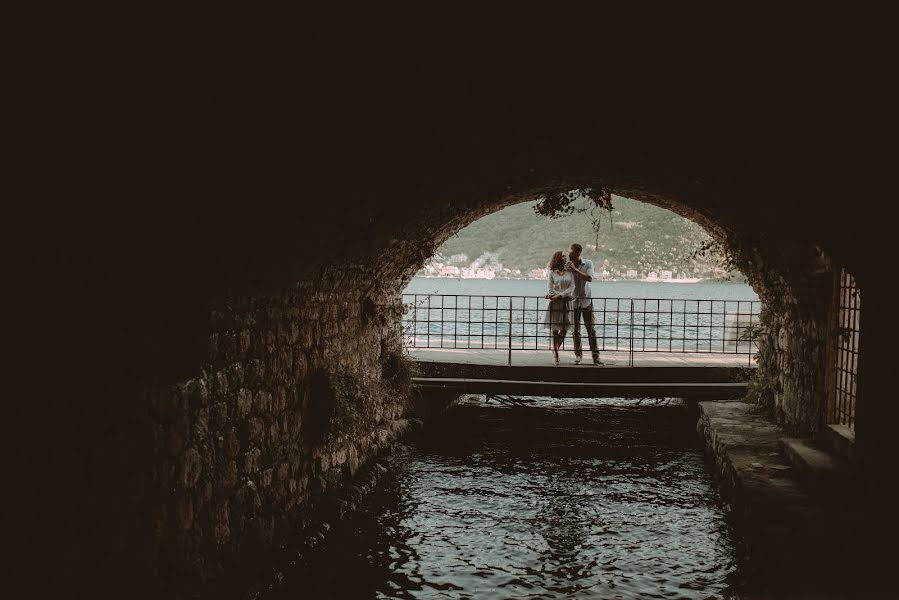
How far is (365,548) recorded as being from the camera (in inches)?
228

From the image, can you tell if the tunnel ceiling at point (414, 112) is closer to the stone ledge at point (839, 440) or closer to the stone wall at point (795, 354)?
the stone ledge at point (839, 440)

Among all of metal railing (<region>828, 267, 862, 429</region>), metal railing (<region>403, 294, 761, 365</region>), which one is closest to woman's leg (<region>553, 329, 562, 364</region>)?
metal railing (<region>403, 294, 761, 365</region>)

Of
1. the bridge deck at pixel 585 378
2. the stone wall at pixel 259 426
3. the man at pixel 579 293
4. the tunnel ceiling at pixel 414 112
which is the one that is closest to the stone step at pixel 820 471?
the tunnel ceiling at pixel 414 112

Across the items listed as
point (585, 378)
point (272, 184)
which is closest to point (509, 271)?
point (585, 378)

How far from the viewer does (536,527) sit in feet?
20.4

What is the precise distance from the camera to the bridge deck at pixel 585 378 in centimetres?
968

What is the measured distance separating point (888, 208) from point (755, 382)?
538cm

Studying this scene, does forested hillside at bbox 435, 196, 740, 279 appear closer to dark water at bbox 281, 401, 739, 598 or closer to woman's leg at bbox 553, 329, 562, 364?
woman's leg at bbox 553, 329, 562, 364

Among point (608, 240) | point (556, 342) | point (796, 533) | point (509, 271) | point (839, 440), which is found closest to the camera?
point (796, 533)

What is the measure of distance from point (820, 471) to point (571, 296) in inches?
233

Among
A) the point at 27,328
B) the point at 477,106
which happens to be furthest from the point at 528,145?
the point at 27,328

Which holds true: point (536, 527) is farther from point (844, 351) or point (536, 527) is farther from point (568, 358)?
point (568, 358)

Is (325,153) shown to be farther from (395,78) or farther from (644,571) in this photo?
(644,571)

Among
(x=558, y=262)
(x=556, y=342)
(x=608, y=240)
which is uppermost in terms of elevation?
(x=608, y=240)
